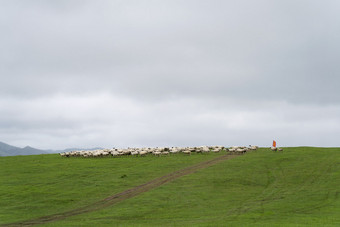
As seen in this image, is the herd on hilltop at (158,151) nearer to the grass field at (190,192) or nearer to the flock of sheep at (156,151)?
the flock of sheep at (156,151)

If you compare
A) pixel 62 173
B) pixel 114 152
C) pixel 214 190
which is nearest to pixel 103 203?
pixel 214 190

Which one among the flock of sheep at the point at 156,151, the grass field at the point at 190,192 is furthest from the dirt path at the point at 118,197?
the flock of sheep at the point at 156,151

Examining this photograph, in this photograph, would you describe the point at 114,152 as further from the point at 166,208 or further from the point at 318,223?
Result: the point at 318,223

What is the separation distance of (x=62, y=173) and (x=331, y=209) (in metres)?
28.5

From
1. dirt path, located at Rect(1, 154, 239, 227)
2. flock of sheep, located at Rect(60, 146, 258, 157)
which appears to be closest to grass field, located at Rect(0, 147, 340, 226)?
dirt path, located at Rect(1, 154, 239, 227)

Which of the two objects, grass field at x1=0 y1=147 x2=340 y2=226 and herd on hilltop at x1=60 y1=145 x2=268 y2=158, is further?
herd on hilltop at x1=60 y1=145 x2=268 y2=158

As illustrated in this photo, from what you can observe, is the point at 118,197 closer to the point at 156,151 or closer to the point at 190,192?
the point at 190,192

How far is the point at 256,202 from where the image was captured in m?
25.0

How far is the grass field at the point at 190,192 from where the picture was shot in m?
21.3

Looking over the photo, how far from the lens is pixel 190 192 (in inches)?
1122

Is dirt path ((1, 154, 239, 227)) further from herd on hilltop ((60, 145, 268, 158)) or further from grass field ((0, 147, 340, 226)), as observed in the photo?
herd on hilltop ((60, 145, 268, 158))

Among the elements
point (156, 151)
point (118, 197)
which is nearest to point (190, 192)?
point (118, 197)

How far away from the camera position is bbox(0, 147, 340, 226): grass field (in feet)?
69.9

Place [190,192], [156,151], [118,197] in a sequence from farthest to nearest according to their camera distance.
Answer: [156,151]
[190,192]
[118,197]
